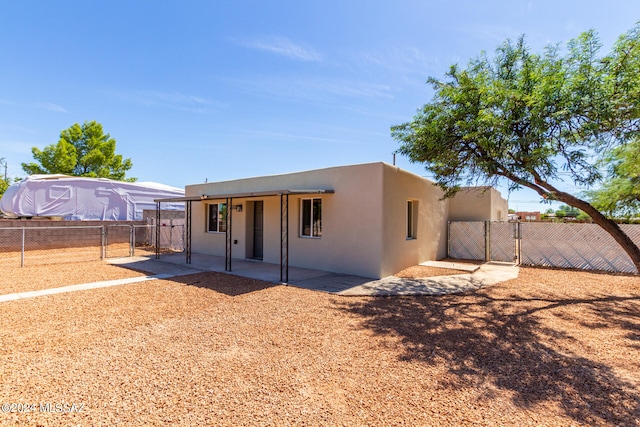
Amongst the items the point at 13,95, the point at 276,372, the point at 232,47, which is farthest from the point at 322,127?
the point at 13,95

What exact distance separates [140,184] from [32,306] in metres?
16.9

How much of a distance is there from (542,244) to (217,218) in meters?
12.9

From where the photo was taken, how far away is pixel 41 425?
7.69 feet

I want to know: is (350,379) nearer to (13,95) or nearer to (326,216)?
(326,216)

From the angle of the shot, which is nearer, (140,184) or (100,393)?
(100,393)

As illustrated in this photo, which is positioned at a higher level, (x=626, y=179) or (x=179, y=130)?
(x=179, y=130)

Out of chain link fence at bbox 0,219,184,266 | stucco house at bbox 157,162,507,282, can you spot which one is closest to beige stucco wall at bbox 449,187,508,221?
stucco house at bbox 157,162,507,282

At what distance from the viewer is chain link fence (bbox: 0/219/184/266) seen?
40.3 feet

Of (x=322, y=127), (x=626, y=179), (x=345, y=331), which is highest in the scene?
(x=322, y=127)

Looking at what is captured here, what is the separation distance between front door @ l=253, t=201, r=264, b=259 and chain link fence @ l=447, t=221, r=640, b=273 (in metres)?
8.14

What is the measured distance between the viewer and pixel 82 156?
24609mm

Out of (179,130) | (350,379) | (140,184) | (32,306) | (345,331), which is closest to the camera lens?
(350,379)

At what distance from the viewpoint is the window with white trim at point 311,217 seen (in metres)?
9.54

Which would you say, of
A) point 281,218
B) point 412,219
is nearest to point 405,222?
point 412,219
